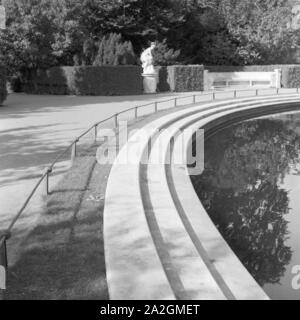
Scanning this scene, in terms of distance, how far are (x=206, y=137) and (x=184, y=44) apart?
1140 inches

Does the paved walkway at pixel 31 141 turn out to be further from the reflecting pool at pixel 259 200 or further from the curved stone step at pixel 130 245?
the reflecting pool at pixel 259 200

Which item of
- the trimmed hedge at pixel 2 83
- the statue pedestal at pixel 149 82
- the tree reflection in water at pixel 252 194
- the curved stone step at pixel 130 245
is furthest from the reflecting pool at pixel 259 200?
the statue pedestal at pixel 149 82

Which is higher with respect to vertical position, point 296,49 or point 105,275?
point 296,49

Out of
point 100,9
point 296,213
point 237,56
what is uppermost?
point 100,9

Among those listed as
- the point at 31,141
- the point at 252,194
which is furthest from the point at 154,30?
the point at 252,194

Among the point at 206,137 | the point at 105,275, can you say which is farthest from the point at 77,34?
the point at 105,275

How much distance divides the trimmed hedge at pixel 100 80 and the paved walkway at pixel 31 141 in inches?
216

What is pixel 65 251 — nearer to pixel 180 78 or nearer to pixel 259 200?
pixel 259 200

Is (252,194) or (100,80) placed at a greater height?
(100,80)

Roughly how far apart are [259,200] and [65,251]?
5.28 metres

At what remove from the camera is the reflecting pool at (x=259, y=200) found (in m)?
7.31

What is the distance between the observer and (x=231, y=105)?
2514 centimetres

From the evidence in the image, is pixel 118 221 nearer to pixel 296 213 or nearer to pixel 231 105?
pixel 296 213

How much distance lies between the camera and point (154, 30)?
40.4 m
